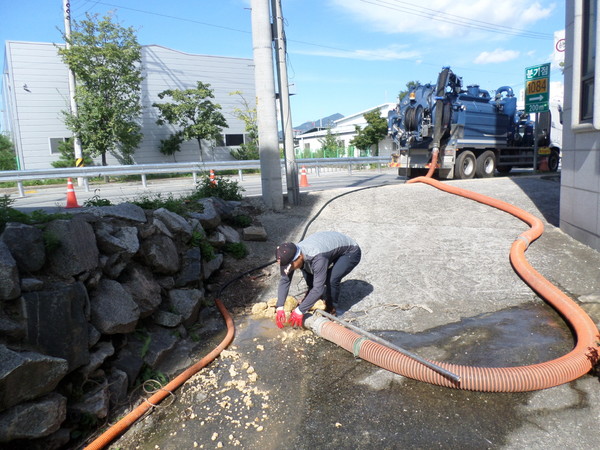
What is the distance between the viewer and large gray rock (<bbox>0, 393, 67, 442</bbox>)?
305 cm

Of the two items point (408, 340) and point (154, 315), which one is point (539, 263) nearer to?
point (408, 340)

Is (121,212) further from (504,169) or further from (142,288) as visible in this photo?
(504,169)

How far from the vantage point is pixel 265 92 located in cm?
896

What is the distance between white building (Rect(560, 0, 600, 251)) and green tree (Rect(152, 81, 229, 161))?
19.5 meters

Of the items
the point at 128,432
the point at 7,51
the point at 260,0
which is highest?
the point at 7,51

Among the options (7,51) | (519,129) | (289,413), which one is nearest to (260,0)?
(289,413)

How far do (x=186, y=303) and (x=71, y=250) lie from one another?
1.59m

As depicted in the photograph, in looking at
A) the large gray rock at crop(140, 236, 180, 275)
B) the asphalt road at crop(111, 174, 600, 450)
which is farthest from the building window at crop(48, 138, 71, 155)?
the large gray rock at crop(140, 236, 180, 275)

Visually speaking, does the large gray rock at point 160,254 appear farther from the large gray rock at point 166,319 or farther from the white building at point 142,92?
the white building at point 142,92

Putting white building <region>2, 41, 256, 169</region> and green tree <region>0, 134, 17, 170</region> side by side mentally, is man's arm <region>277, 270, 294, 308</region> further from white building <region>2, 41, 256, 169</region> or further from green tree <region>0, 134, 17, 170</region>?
green tree <region>0, 134, 17, 170</region>

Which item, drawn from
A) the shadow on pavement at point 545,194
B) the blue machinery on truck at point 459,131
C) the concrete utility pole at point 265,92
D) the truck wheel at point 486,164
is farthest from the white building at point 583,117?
the truck wheel at point 486,164

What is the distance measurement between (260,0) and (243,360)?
7.01 m

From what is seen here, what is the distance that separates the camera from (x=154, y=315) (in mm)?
4953

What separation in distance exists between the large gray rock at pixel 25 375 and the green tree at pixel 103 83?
1800cm
